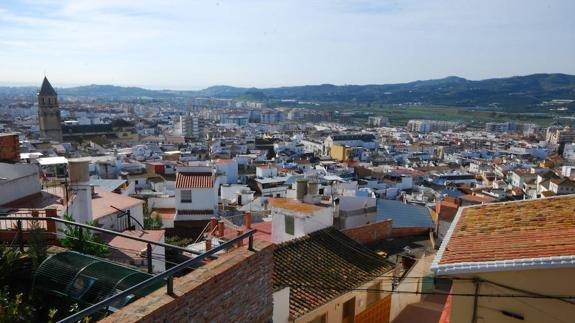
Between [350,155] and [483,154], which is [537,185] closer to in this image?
[350,155]

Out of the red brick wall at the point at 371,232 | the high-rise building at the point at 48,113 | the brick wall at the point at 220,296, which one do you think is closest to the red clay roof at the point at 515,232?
the brick wall at the point at 220,296

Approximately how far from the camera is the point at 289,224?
10992 mm

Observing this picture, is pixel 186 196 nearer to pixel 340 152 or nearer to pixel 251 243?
pixel 251 243

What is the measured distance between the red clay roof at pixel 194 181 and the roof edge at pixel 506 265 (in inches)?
552

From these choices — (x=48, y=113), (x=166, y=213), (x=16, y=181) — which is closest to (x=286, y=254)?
(x=16, y=181)

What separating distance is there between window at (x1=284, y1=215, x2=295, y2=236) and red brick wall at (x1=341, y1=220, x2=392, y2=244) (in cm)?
252

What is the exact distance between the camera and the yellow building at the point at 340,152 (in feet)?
219

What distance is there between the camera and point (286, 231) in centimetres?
1110

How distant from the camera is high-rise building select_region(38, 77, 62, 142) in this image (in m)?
66.4

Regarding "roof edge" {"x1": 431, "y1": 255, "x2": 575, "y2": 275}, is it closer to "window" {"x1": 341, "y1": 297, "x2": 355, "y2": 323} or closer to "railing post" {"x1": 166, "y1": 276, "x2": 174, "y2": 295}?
"railing post" {"x1": 166, "y1": 276, "x2": 174, "y2": 295}

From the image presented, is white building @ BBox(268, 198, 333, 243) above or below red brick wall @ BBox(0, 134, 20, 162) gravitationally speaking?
below

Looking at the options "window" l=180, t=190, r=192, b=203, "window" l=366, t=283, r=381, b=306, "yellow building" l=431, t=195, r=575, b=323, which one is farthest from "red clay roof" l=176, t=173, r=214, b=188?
"yellow building" l=431, t=195, r=575, b=323

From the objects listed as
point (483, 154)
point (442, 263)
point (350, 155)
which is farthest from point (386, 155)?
point (442, 263)

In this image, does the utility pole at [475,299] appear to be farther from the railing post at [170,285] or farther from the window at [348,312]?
the window at [348,312]
